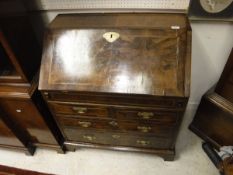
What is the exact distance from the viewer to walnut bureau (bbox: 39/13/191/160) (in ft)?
3.47

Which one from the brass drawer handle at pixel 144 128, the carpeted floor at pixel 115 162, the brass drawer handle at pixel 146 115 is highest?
the brass drawer handle at pixel 146 115

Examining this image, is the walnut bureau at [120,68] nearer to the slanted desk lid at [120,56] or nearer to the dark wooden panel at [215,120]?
the slanted desk lid at [120,56]

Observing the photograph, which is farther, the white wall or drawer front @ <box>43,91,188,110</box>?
the white wall

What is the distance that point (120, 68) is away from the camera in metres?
1.09

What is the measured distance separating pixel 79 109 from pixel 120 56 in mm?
414

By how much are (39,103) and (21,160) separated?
653 millimetres

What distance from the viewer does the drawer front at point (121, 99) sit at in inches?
42.6

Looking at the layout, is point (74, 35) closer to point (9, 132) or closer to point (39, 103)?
point (39, 103)

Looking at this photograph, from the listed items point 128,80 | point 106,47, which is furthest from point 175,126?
point 106,47

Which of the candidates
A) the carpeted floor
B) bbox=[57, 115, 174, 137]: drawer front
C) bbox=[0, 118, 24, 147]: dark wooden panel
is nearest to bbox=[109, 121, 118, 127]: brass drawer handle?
bbox=[57, 115, 174, 137]: drawer front

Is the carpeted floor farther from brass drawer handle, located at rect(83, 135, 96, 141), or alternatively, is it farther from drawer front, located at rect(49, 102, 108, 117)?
drawer front, located at rect(49, 102, 108, 117)

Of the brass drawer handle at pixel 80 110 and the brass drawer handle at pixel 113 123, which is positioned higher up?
the brass drawer handle at pixel 80 110

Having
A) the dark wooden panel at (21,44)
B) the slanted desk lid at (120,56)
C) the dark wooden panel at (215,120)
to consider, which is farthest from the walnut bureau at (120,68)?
the dark wooden panel at (215,120)

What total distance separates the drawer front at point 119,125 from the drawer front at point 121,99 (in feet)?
0.61
